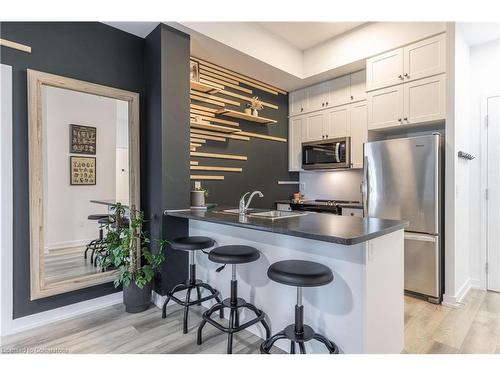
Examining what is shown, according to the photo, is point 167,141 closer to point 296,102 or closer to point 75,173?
point 75,173

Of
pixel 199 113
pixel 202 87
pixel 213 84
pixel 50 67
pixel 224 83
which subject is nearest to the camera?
pixel 50 67

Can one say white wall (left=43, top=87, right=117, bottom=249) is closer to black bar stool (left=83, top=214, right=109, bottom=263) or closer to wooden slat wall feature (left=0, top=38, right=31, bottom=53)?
black bar stool (left=83, top=214, right=109, bottom=263)

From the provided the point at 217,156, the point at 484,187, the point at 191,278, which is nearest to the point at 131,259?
the point at 191,278

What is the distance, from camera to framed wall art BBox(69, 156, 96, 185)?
8.55ft

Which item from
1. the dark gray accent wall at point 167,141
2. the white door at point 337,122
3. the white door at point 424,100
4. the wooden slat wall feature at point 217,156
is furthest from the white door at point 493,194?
the dark gray accent wall at point 167,141

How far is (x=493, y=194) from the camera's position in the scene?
3.16 meters

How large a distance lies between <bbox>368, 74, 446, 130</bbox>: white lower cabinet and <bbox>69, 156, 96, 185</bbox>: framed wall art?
10.4ft

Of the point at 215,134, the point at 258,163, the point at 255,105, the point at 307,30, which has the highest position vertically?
the point at 307,30

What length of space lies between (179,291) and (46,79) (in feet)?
7.50

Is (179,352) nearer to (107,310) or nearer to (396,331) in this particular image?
(107,310)

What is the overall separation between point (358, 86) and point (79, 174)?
352 centimetres

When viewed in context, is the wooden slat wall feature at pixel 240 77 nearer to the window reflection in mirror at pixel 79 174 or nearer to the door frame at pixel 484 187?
the window reflection in mirror at pixel 79 174

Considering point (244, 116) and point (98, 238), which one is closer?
point (98, 238)

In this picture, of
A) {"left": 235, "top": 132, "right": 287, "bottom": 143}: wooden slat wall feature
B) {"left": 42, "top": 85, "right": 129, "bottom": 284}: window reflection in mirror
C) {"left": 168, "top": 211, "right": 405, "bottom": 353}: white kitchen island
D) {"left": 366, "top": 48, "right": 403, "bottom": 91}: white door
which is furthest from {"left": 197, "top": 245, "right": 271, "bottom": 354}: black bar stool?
{"left": 366, "top": 48, "right": 403, "bottom": 91}: white door
